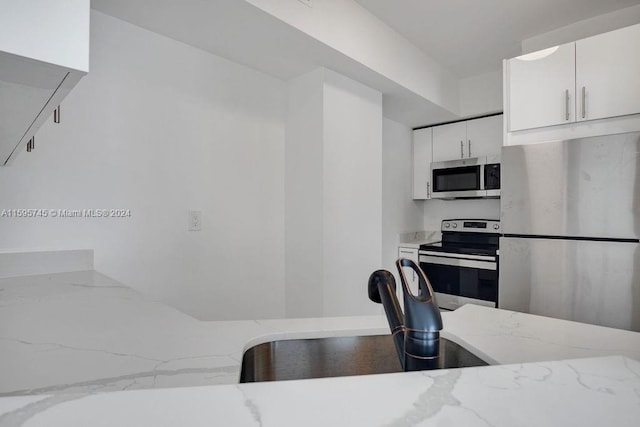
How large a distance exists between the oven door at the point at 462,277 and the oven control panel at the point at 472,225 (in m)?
0.59

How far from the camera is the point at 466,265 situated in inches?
111

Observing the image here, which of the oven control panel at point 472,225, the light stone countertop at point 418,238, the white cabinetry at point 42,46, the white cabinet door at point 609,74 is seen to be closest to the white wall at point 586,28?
the white cabinet door at point 609,74

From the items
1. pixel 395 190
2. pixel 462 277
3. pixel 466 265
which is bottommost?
pixel 462 277

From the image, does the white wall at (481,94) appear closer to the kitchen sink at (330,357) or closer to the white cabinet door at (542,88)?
the white cabinet door at (542,88)

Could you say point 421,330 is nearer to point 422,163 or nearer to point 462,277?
point 462,277

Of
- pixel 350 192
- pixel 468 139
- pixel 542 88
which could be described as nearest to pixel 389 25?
pixel 542 88

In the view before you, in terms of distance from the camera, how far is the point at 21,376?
584 millimetres

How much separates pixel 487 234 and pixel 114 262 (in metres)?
3.07

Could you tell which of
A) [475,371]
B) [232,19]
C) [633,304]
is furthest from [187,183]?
[633,304]

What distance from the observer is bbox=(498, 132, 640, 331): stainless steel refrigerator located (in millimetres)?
1756

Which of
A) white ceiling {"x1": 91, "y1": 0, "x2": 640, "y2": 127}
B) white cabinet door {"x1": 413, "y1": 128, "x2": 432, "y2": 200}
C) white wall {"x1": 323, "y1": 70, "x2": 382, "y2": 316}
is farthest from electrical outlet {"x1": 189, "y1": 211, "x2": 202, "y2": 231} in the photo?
white cabinet door {"x1": 413, "y1": 128, "x2": 432, "y2": 200}

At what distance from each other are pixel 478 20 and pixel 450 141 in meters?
1.27

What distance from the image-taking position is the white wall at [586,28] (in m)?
2.14

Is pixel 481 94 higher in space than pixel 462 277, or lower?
higher
